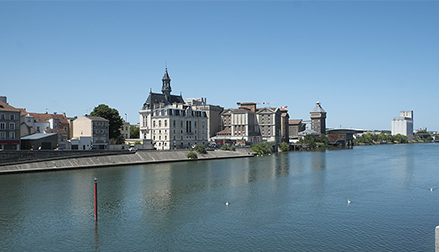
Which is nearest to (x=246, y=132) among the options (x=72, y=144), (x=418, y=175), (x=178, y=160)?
(x=178, y=160)

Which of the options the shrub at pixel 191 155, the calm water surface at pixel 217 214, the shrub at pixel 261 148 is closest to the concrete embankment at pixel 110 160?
the shrub at pixel 191 155

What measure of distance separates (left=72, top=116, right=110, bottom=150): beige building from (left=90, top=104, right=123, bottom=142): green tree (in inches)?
204

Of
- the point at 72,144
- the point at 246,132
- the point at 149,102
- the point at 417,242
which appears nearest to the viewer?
the point at 417,242

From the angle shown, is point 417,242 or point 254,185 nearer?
point 417,242

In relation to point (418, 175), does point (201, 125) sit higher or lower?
higher

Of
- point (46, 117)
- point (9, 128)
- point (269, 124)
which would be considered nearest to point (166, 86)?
point (269, 124)

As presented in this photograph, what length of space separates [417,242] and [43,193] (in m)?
36.3

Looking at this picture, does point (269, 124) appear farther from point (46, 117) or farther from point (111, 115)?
point (46, 117)

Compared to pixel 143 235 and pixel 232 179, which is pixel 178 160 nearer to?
pixel 232 179

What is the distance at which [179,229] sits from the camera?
29.2 m

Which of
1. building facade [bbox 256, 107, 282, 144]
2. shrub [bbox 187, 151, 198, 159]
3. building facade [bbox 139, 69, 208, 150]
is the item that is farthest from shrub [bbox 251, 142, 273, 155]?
shrub [bbox 187, 151, 198, 159]

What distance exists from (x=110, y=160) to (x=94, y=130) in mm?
14242

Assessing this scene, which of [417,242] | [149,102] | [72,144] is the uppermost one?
[149,102]

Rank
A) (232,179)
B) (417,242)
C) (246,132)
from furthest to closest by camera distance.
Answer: (246,132) → (232,179) → (417,242)
